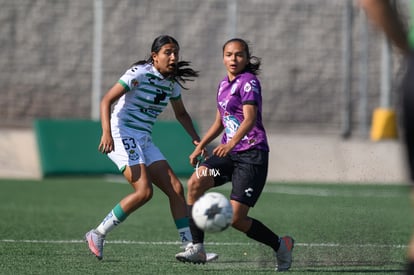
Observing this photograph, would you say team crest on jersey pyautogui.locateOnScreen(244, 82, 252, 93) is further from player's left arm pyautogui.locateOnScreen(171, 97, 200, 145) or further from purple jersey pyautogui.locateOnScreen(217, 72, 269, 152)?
player's left arm pyautogui.locateOnScreen(171, 97, 200, 145)

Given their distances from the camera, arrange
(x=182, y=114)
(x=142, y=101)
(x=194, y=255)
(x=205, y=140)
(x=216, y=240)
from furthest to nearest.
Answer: (x=216, y=240) → (x=182, y=114) → (x=142, y=101) → (x=205, y=140) → (x=194, y=255)

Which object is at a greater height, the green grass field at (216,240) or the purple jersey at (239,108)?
the purple jersey at (239,108)

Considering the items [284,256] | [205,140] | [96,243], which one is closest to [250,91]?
[205,140]

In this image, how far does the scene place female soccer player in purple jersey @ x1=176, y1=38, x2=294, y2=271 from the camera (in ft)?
26.1

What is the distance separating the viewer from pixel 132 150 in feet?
27.6

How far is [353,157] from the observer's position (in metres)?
18.6

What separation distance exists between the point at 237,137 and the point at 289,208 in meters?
5.17

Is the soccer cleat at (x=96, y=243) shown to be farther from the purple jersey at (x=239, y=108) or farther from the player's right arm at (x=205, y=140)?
the purple jersey at (x=239, y=108)

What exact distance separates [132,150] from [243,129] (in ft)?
3.68

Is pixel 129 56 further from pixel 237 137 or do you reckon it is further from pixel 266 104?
pixel 237 137

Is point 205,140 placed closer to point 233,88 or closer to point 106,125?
point 233,88

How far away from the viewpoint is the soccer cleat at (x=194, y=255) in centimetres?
810

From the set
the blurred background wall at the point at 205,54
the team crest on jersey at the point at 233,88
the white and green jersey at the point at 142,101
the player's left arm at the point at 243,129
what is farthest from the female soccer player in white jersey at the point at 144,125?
the blurred background wall at the point at 205,54

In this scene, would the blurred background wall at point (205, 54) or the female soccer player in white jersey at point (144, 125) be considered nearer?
the female soccer player in white jersey at point (144, 125)
